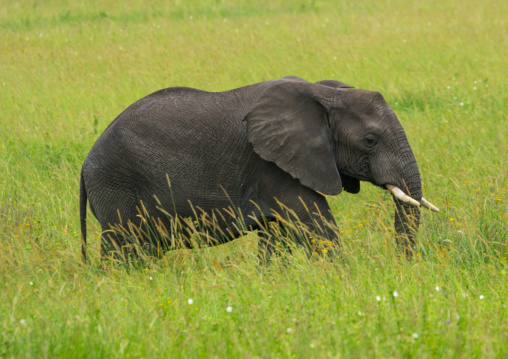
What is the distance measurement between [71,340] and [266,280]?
147cm

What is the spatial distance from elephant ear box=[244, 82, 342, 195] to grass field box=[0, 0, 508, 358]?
0.54m

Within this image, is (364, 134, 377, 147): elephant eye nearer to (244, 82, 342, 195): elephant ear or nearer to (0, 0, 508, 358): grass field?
(244, 82, 342, 195): elephant ear

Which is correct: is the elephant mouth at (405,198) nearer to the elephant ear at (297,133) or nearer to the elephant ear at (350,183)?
the elephant ear at (297,133)

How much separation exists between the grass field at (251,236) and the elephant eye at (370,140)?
530 mm

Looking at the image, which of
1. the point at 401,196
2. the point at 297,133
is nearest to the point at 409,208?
the point at 401,196

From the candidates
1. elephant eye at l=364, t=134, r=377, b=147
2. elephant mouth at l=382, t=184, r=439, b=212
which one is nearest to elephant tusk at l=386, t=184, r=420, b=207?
elephant mouth at l=382, t=184, r=439, b=212

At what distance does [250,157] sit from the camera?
5.36m

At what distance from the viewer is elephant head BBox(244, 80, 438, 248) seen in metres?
5.15

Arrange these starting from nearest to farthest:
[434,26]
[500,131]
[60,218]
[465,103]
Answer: [60,218] < [500,131] < [465,103] < [434,26]

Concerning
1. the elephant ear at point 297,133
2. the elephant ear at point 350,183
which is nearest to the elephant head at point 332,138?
the elephant ear at point 297,133

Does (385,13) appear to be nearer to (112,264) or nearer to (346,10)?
(346,10)

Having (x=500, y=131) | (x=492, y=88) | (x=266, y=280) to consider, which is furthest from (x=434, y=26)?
(x=266, y=280)

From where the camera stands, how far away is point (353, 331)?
3.62m

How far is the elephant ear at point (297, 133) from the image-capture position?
5191mm
